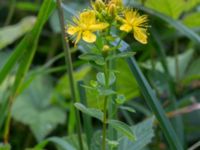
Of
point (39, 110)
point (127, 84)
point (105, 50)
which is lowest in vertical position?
point (39, 110)

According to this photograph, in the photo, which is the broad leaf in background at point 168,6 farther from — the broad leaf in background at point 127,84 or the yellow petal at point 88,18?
the yellow petal at point 88,18

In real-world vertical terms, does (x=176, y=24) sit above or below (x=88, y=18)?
below

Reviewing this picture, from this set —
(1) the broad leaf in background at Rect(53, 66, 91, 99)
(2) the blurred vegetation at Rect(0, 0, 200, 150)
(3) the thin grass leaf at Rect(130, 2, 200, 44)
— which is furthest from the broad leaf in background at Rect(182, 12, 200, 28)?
(1) the broad leaf in background at Rect(53, 66, 91, 99)

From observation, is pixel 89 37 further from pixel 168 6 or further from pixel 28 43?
pixel 168 6

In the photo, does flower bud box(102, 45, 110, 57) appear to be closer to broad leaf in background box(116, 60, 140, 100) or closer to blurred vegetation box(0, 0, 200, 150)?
blurred vegetation box(0, 0, 200, 150)

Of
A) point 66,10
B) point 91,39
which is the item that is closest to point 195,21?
point 66,10

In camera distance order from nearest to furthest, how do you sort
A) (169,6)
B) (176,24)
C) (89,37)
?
(89,37), (176,24), (169,6)

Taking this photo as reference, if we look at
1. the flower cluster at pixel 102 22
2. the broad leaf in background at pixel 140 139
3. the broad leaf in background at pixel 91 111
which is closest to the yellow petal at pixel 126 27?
the flower cluster at pixel 102 22

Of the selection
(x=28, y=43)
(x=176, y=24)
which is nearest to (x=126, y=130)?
(x=28, y=43)
